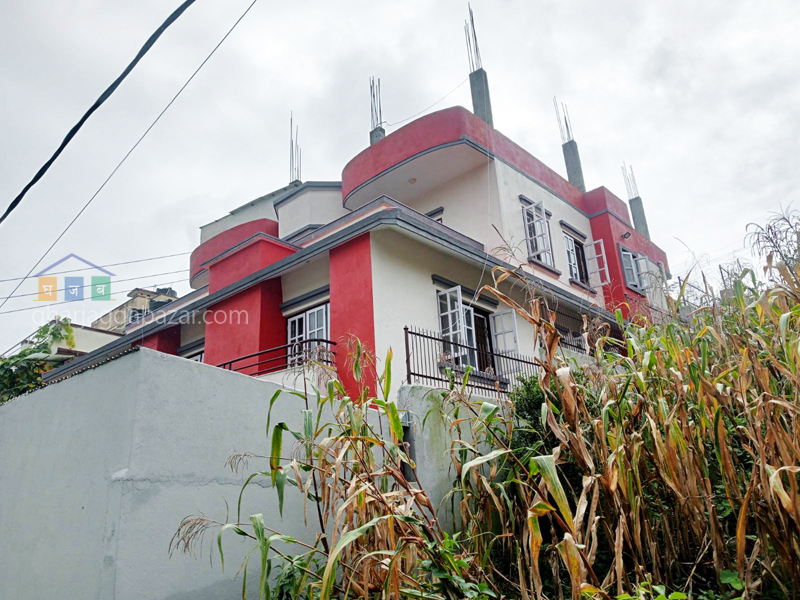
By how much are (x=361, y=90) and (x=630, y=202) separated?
30.5ft

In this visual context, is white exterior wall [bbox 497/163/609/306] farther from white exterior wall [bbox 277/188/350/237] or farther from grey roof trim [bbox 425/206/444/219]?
white exterior wall [bbox 277/188/350/237]

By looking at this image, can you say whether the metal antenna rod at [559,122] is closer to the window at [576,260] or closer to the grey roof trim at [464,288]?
A: the window at [576,260]

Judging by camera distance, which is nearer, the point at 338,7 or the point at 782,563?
the point at 782,563

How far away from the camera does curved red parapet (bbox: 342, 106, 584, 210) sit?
11.0m

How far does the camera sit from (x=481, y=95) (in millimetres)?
13445

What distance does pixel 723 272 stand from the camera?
531 centimetres

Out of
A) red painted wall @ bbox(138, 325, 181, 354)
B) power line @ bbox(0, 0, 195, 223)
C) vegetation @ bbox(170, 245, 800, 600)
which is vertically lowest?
vegetation @ bbox(170, 245, 800, 600)

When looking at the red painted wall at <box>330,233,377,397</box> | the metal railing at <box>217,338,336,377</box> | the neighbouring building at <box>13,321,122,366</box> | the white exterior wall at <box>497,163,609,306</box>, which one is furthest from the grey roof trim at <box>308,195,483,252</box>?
the neighbouring building at <box>13,321,122,366</box>

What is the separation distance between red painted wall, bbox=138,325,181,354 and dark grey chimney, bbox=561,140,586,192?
10.8 meters

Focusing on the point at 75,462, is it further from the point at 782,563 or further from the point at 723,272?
the point at 723,272

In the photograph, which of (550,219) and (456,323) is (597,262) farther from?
(456,323)

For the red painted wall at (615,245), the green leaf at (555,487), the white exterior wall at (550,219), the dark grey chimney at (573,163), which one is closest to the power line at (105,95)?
→ the green leaf at (555,487)

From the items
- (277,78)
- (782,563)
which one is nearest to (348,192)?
(277,78)

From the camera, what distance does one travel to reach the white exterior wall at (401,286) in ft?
26.8
